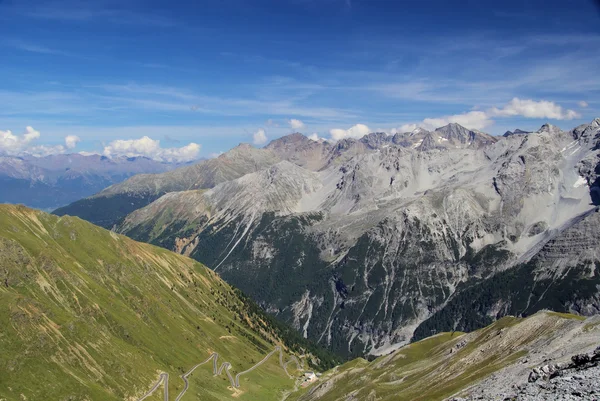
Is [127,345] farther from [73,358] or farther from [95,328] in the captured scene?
[73,358]

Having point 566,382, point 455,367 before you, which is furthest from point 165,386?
point 566,382

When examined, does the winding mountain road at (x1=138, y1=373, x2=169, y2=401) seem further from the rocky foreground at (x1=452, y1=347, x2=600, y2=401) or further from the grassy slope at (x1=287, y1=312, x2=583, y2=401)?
the rocky foreground at (x1=452, y1=347, x2=600, y2=401)

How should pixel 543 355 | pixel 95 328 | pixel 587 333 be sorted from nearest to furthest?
pixel 543 355 < pixel 587 333 < pixel 95 328

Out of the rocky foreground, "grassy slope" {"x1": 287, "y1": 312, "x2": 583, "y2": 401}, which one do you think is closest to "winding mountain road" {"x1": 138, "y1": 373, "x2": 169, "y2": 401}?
"grassy slope" {"x1": 287, "y1": 312, "x2": 583, "y2": 401}

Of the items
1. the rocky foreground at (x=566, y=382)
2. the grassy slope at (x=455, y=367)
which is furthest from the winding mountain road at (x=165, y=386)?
the rocky foreground at (x=566, y=382)

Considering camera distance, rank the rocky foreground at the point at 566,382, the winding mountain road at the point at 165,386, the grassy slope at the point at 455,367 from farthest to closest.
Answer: the winding mountain road at the point at 165,386, the grassy slope at the point at 455,367, the rocky foreground at the point at 566,382

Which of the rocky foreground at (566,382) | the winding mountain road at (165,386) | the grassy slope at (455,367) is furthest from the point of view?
the winding mountain road at (165,386)

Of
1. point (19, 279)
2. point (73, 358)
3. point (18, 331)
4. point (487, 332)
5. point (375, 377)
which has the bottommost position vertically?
point (375, 377)

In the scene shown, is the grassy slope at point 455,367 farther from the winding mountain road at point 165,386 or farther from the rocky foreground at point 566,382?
the winding mountain road at point 165,386

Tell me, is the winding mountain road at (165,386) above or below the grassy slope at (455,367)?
below

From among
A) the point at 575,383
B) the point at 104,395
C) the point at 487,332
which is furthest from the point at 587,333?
the point at 104,395

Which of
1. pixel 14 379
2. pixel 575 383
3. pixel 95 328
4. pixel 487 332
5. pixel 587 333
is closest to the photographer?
pixel 575 383
